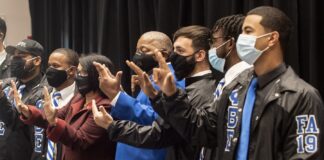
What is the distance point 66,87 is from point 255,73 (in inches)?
68.3

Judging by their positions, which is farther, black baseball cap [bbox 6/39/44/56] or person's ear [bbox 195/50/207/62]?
black baseball cap [bbox 6/39/44/56]

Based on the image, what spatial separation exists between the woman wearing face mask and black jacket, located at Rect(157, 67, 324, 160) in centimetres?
83

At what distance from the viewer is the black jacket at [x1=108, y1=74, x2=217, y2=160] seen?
105 inches

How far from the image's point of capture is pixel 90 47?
5.12 meters

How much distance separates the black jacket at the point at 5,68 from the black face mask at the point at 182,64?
191cm

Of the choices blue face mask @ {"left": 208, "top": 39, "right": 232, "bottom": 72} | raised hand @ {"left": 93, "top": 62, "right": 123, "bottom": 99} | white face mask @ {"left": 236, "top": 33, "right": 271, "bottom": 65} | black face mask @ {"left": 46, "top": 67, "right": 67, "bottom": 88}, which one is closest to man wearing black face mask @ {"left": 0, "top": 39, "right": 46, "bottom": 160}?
black face mask @ {"left": 46, "top": 67, "right": 67, "bottom": 88}

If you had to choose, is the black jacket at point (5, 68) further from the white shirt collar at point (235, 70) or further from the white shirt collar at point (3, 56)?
the white shirt collar at point (235, 70)

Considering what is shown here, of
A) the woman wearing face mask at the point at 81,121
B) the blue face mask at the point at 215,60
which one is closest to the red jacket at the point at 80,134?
the woman wearing face mask at the point at 81,121

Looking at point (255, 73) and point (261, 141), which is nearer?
point (261, 141)

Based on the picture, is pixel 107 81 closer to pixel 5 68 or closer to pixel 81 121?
pixel 81 121

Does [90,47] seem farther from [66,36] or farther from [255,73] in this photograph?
[255,73]

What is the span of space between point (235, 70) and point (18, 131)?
6.16 feet

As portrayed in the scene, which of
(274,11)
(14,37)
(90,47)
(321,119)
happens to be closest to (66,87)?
(90,47)

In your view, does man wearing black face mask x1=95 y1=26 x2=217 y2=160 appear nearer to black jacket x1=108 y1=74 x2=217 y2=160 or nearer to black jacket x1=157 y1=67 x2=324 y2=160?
black jacket x1=108 y1=74 x2=217 y2=160
